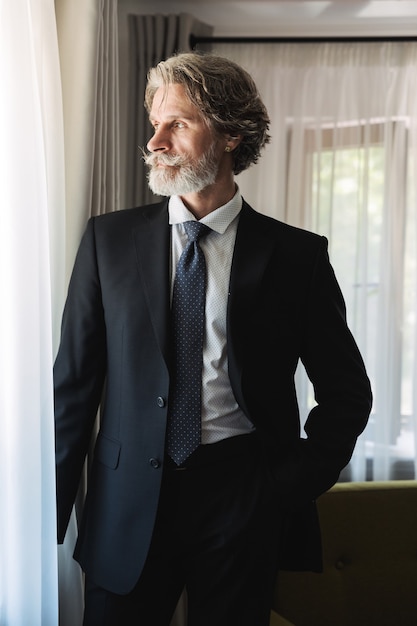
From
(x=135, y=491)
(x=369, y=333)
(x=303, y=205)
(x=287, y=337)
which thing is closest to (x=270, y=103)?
(x=303, y=205)

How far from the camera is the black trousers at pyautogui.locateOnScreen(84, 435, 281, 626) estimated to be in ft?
4.83

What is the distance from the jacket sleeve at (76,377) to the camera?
149 cm

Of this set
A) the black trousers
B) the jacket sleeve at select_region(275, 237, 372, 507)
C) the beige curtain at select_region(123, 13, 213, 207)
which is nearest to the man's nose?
the jacket sleeve at select_region(275, 237, 372, 507)

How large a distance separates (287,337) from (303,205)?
1.52 metres

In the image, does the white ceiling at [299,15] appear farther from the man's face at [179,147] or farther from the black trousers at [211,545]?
the black trousers at [211,545]

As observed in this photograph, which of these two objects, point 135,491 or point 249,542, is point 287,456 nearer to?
point 249,542

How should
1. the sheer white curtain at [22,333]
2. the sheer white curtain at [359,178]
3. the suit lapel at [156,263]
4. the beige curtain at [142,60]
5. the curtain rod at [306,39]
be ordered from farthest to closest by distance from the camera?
the sheer white curtain at [359,178]
the curtain rod at [306,39]
the beige curtain at [142,60]
the suit lapel at [156,263]
the sheer white curtain at [22,333]

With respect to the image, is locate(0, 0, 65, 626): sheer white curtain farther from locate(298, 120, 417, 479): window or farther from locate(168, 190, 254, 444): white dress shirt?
locate(298, 120, 417, 479): window

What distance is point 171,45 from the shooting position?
2703mm

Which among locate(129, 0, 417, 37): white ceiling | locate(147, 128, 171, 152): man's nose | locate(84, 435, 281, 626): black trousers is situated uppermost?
locate(129, 0, 417, 37): white ceiling

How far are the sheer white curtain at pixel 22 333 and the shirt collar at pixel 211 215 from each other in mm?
302

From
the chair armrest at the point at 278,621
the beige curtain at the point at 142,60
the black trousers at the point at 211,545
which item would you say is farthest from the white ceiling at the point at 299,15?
the chair armrest at the point at 278,621

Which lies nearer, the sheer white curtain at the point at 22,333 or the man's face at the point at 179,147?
the sheer white curtain at the point at 22,333

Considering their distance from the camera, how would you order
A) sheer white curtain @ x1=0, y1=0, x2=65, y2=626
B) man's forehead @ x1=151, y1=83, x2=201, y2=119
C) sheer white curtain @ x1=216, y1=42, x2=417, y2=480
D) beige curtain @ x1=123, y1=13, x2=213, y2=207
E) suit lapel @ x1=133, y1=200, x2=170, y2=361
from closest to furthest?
1. sheer white curtain @ x1=0, y1=0, x2=65, y2=626
2. suit lapel @ x1=133, y1=200, x2=170, y2=361
3. man's forehead @ x1=151, y1=83, x2=201, y2=119
4. beige curtain @ x1=123, y1=13, x2=213, y2=207
5. sheer white curtain @ x1=216, y1=42, x2=417, y2=480
